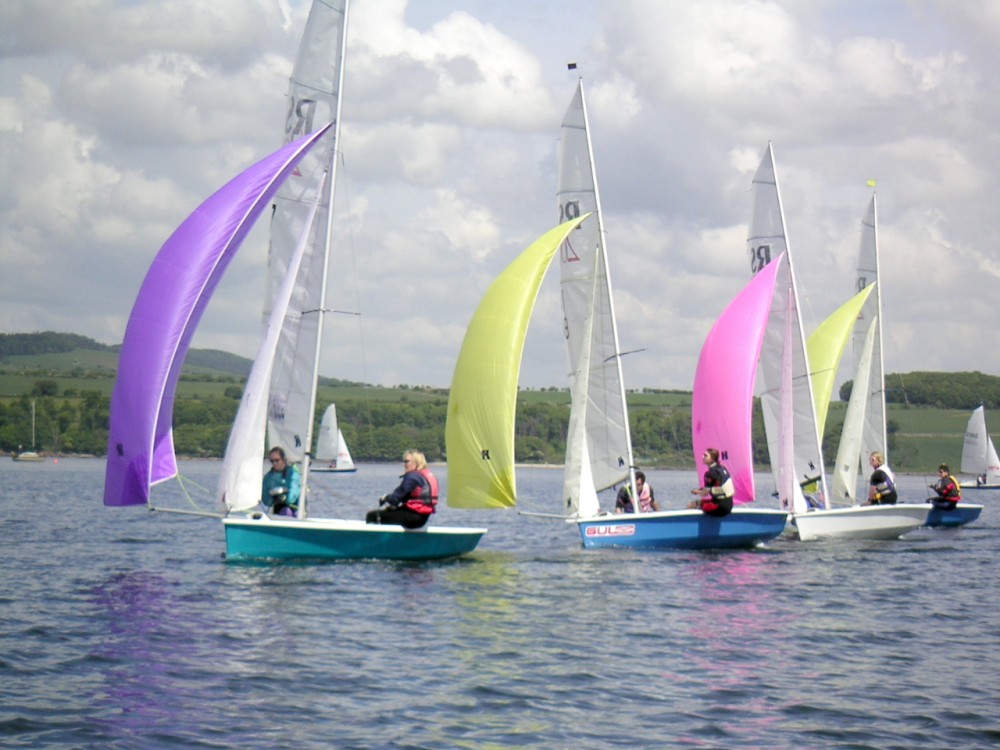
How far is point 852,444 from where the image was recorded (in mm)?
30016

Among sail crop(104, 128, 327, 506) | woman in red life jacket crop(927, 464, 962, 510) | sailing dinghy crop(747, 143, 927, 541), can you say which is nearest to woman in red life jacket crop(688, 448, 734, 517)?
sailing dinghy crop(747, 143, 927, 541)

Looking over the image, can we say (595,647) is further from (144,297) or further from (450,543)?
(144,297)

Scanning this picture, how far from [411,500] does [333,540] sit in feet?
3.79

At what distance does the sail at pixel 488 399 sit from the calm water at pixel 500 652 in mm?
1167

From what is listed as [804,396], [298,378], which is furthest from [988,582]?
[298,378]

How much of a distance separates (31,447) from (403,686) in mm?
105945

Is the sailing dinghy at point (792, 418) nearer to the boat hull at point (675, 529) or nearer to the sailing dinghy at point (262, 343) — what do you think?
the boat hull at point (675, 529)

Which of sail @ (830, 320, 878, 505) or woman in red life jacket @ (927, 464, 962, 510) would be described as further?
woman in red life jacket @ (927, 464, 962, 510)

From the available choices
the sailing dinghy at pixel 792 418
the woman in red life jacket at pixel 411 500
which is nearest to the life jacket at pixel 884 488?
the sailing dinghy at pixel 792 418

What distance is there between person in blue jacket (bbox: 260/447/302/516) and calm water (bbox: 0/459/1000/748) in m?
1.04

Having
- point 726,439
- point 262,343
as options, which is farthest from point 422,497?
point 726,439

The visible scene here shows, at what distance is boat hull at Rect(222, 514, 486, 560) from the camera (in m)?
17.7

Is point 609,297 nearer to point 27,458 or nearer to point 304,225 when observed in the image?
point 304,225

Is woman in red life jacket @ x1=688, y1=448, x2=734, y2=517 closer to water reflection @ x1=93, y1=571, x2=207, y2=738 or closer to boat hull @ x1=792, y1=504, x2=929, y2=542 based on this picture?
boat hull @ x1=792, y1=504, x2=929, y2=542
